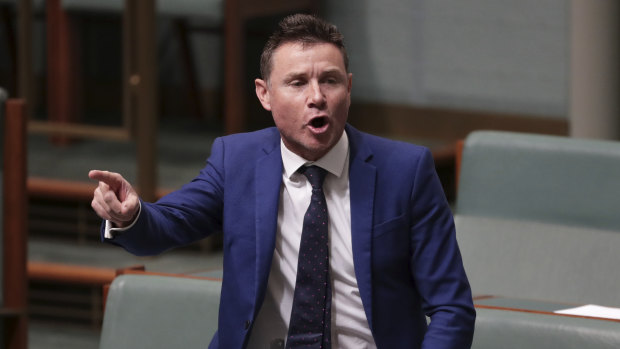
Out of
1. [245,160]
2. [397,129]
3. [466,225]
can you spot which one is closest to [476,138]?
[466,225]

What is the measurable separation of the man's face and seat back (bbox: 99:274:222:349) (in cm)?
68

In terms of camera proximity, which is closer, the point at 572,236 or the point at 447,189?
the point at 572,236

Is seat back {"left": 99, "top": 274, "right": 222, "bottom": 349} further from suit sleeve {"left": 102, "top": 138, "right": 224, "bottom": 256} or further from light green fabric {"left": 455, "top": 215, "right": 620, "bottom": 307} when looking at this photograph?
light green fabric {"left": 455, "top": 215, "right": 620, "bottom": 307}

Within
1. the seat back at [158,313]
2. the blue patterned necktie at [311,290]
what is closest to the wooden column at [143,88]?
the seat back at [158,313]

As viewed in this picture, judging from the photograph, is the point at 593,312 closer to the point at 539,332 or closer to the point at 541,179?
the point at 539,332

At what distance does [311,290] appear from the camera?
1757 millimetres

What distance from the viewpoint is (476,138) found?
2.83m

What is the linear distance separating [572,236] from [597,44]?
0.92 metres

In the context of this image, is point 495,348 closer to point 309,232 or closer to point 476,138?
point 309,232

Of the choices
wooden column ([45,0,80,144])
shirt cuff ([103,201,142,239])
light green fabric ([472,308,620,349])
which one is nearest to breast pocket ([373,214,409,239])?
shirt cuff ([103,201,142,239])

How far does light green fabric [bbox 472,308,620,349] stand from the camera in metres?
2.06

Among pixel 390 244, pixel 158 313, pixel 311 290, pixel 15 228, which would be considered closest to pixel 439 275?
pixel 390 244

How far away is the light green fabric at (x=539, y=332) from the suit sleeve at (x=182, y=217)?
1.93 feet

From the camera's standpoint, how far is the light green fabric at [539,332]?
6.77 ft
